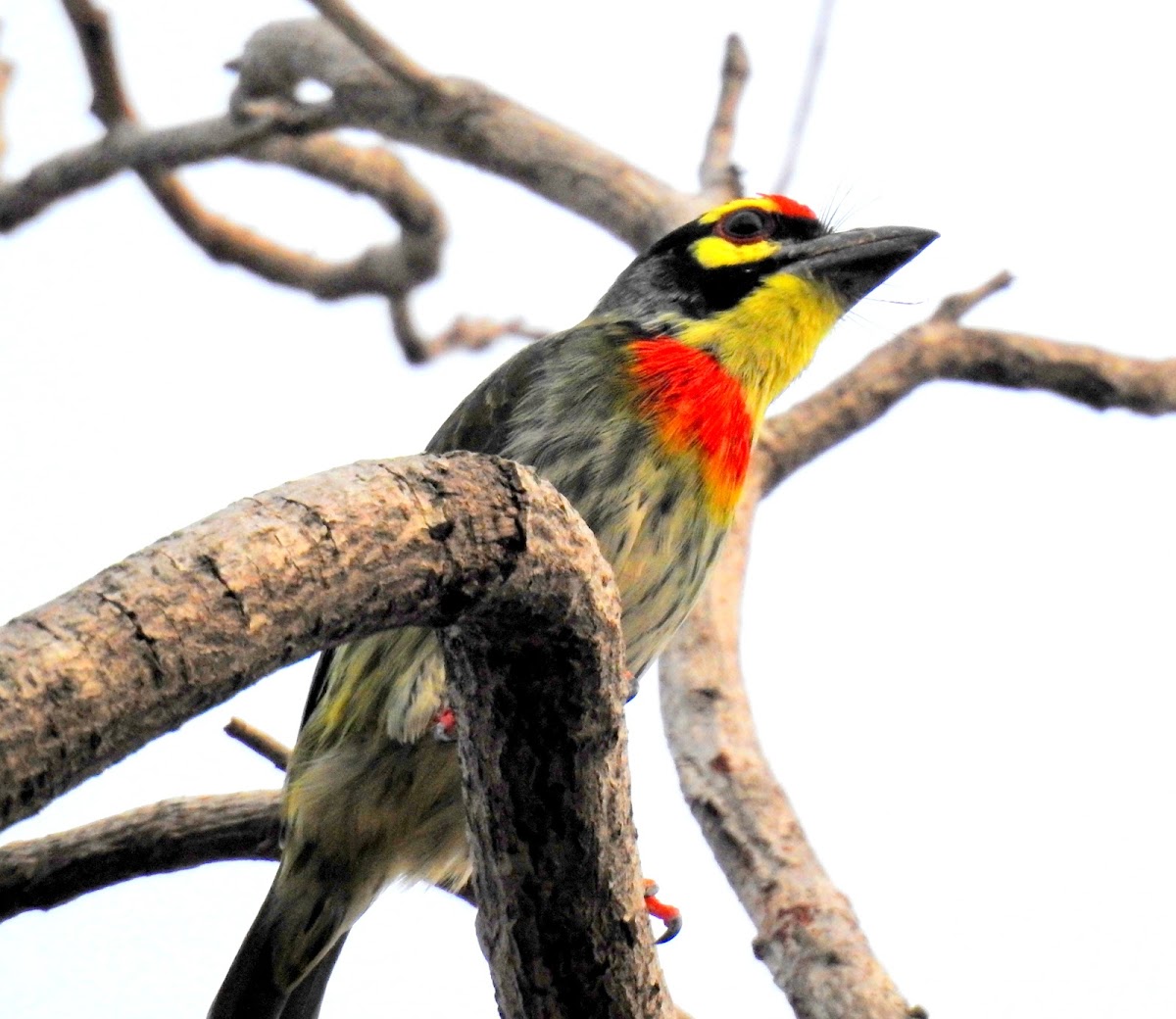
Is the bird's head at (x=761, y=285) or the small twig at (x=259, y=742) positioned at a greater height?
the bird's head at (x=761, y=285)

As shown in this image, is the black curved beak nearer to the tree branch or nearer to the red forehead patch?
the red forehead patch

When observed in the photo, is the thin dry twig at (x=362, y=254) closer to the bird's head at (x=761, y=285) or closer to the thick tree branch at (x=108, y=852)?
the bird's head at (x=761, y=285)

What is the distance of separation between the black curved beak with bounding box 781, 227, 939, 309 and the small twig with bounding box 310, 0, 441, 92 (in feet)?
5.83

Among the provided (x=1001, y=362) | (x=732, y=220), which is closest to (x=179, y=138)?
(x=732, y=220)

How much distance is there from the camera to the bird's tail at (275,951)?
3.41 metres

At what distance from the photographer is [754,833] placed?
381 cm

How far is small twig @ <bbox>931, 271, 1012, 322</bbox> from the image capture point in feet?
17.6

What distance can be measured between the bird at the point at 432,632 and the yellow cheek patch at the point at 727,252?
0.73ft

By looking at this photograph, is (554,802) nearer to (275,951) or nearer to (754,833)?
(275,951)

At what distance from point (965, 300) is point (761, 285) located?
5.76 ft

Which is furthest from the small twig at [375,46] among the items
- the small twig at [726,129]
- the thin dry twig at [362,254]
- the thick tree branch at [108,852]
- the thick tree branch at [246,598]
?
the thick tree branch at [246,598]

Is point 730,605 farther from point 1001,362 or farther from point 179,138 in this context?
point 179,138

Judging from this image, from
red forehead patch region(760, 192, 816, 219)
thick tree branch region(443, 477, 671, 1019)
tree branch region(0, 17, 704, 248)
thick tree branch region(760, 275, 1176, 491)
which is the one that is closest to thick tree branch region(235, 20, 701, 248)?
tree branch region(0, 17, 704, 248)

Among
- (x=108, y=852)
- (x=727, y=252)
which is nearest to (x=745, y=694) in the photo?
(x=727, y=252)
